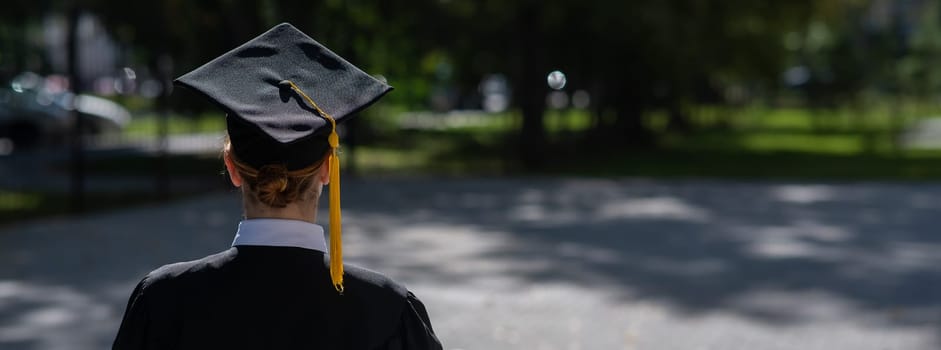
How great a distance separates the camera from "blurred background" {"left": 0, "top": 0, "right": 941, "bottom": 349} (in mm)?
7934

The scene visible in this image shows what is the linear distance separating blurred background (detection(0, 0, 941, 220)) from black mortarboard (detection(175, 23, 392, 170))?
11714 mm

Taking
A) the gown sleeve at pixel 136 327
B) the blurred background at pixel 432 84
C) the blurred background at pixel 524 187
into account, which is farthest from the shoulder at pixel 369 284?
the blurred background at pixel 432 84

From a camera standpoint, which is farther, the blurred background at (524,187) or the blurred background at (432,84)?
the blurred background at (432,84)

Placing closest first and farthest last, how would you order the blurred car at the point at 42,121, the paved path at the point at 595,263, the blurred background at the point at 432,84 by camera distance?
1. the paved path at the point at 595,263
2. the blurred background at the point at 432,84
3. the blurred car at the point at 42,121

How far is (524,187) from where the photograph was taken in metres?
17.5

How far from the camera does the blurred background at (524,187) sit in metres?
7.93

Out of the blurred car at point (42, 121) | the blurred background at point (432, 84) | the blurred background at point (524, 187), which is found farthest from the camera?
the blurred car at point (42, 121)

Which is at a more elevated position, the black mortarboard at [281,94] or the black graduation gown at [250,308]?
the black mortarboard at [281,94]

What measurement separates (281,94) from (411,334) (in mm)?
491

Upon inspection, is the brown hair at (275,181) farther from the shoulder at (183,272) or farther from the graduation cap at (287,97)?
the shoulder at (183,272)

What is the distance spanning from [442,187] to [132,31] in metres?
5.04

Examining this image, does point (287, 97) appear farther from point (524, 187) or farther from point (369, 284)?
point (524, 187)

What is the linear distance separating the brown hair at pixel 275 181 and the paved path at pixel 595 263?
15.3 ft

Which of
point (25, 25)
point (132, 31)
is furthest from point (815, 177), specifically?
point (25, 25)
